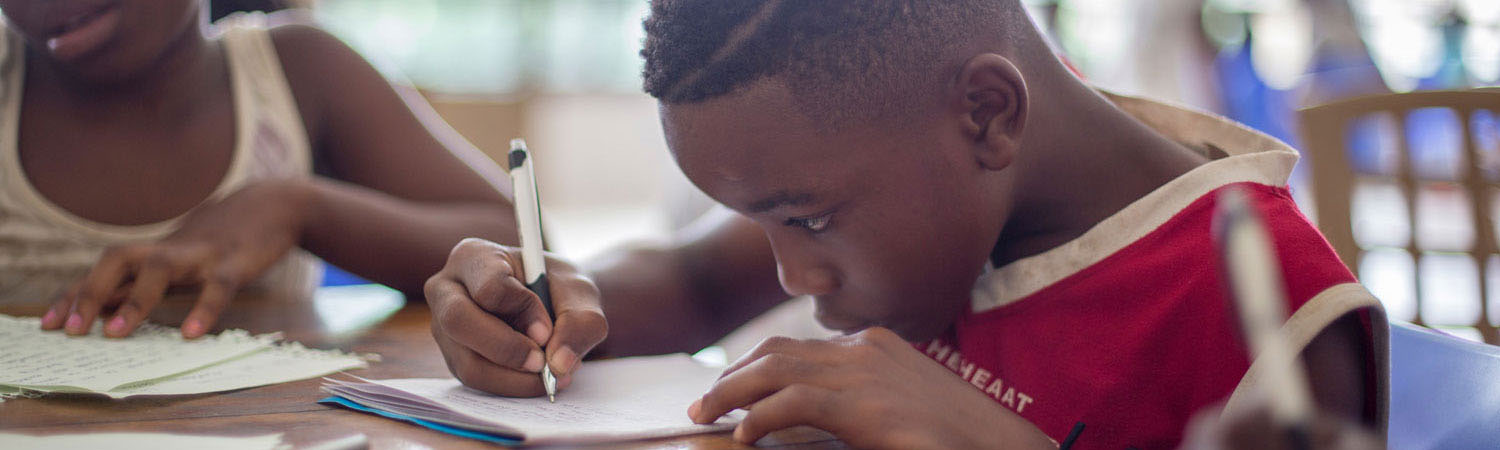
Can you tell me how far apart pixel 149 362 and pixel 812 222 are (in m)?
0.46

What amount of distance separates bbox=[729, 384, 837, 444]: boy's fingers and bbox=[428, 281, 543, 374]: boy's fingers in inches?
6.4

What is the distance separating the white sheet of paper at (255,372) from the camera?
58 cm

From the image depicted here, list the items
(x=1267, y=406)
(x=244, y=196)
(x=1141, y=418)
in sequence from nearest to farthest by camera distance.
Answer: (x=1267, y=406)
(x=1141, y=418)
(x=244, y=196)

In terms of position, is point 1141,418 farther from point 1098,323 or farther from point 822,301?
point 822,301

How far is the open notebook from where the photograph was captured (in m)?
0.48

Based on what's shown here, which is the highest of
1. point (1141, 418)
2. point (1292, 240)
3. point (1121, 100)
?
point (1121, 100)

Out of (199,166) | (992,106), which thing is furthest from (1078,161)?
(199,166)

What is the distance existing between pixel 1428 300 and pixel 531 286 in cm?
90

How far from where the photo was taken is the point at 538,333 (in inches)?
23.9

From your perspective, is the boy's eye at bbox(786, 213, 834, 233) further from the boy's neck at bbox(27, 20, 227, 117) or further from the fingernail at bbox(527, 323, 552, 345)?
the boy's neck at bbox(27, 20, 227, 117)

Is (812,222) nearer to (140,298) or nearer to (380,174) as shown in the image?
(140,298)

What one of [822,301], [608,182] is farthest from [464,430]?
[608,182]

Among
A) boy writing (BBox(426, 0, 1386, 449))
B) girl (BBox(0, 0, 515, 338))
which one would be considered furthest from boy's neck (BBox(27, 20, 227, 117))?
boy writing (BBox(426, 0, 1386, 449))

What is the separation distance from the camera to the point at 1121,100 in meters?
0.80
